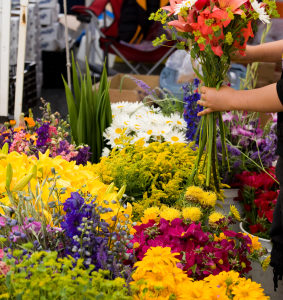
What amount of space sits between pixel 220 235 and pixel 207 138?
359mm

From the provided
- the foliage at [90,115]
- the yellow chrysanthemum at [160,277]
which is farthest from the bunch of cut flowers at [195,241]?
the foliage at [90,115]

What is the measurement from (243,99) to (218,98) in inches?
3.3

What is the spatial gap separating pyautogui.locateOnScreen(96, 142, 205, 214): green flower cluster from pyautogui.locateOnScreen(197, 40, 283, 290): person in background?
0.26 metres

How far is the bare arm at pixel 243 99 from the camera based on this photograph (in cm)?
129

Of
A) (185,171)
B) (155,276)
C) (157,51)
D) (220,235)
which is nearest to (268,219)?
(185,171)

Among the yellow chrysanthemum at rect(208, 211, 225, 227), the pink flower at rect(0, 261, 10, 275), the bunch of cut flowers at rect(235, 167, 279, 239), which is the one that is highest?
the pink flower at rect(0, 261, 10, 275)

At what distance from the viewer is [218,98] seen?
1.41 m

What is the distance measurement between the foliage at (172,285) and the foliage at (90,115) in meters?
1.17

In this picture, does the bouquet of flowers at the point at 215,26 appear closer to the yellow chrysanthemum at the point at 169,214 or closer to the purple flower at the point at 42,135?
the yellow chrysanthemum at the point at 169,214

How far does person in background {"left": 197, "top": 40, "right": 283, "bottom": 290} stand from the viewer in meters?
1.30

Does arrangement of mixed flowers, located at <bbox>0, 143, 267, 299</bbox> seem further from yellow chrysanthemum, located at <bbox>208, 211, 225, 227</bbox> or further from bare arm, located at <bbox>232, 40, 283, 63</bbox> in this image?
bare arm, located at <bbox>232, 40, 283, 63</bbox>

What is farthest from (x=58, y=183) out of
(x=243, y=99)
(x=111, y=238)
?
(x=243, y=99)

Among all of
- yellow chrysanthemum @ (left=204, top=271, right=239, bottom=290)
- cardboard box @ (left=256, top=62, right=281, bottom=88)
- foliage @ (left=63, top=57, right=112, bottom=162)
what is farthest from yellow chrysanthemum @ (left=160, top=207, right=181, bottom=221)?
cardboard box @ (left=256, top=62, right=281, bottom=88)

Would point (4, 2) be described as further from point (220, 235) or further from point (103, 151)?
point (220, 235)
